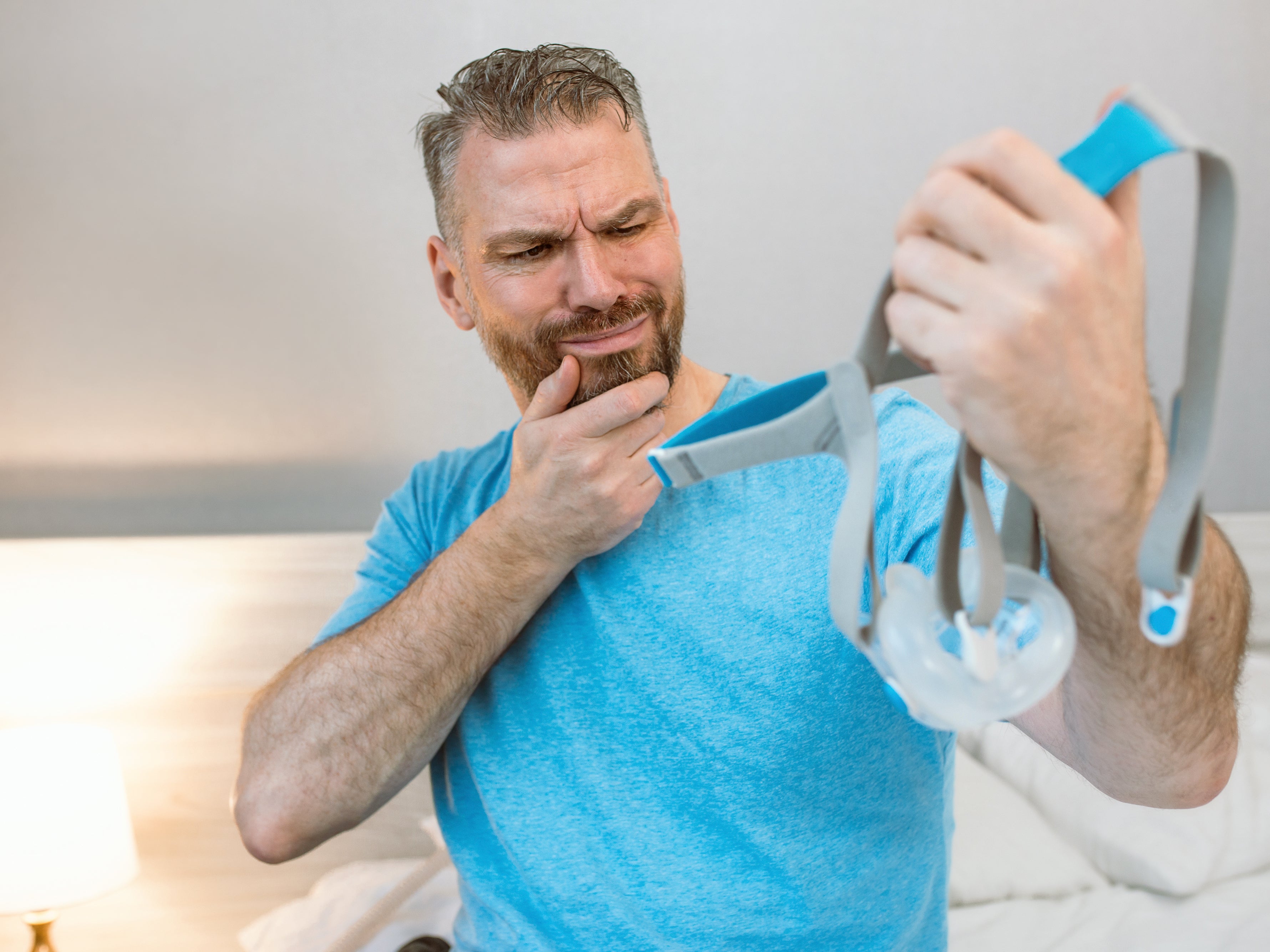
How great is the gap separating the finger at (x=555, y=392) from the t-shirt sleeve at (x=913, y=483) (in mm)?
310

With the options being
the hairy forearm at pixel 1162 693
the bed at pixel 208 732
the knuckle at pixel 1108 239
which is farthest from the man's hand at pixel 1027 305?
the bed at pixel 208 732

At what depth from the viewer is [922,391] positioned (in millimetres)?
2080

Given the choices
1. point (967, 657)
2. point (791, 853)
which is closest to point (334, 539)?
point (791, 853)

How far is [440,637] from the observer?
40.6 inches

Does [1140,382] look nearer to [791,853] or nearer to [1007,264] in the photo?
[1007,264]

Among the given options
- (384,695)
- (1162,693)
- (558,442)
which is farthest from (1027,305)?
(384,695)

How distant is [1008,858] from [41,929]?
1.52 metres

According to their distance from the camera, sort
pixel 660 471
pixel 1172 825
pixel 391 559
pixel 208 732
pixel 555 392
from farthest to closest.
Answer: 1. pixel 208 732
2. pixel 1172 825
3. pixel 391 559
4. pixel 555 392
5. pixel 660 471

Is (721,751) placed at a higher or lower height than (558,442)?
lower

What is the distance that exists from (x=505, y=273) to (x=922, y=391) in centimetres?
127

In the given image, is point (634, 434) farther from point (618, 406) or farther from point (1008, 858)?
point (1008, 858)

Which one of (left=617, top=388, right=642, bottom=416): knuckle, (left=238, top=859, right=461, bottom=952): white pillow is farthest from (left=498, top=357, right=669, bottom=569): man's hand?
(left=238, top=859, right=461, bottom=952): white pillow

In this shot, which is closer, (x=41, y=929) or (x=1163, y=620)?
(x=1163, y=620)

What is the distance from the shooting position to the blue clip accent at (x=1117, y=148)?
342 millimetres
